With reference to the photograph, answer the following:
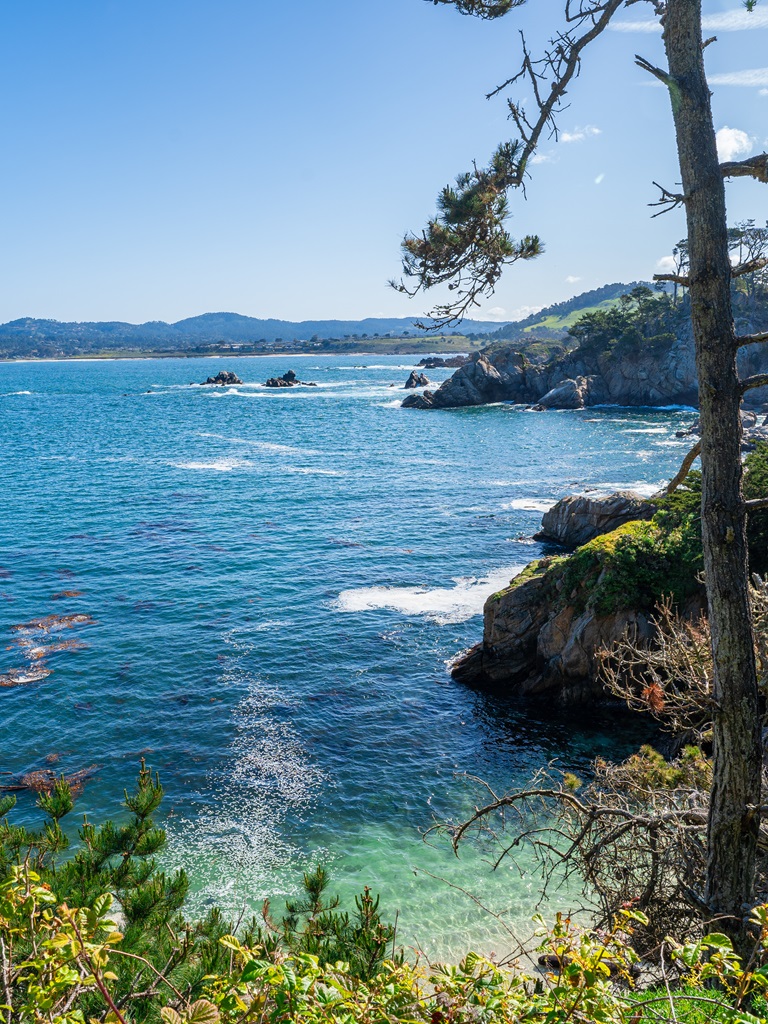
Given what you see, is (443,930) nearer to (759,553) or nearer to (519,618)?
(519,618)

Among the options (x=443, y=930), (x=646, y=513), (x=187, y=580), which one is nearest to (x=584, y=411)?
(x=646, y=513)

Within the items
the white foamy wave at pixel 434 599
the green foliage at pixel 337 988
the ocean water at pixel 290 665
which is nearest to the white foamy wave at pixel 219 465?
the ocean water at pixel 290 665

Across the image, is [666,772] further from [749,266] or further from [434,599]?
[434,599]

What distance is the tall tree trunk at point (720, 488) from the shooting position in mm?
7039

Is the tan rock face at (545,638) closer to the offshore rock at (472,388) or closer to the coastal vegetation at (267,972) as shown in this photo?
the coastal vegetation at (267,972)

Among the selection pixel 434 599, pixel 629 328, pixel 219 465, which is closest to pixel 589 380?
pixel 629 328

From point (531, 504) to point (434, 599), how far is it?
20.2 metres

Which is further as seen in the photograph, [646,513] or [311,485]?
[311,485]

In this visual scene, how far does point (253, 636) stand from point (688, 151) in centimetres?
2448

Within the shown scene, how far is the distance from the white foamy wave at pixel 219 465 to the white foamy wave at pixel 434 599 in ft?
114

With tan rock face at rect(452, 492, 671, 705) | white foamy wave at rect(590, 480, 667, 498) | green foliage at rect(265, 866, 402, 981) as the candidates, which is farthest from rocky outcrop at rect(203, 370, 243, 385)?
green foliage at rect(265, 866, 402, 981)

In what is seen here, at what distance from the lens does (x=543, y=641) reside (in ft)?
78.4

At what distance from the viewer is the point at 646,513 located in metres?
33.7

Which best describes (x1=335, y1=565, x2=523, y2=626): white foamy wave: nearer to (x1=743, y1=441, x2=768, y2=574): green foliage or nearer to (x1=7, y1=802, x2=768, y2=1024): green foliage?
(x1=743, y1=441, x2=768, y2=574): green foliage
